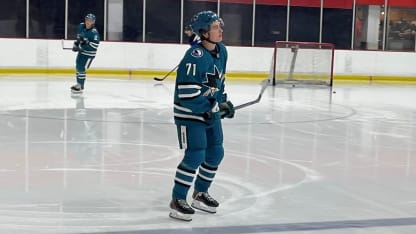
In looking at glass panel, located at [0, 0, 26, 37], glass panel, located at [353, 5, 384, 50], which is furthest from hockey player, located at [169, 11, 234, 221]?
glass panel, located at [353, 5, 384, 50]

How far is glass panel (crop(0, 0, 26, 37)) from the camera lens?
Result: 52.1ft

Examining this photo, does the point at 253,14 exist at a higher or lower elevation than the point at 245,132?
higher

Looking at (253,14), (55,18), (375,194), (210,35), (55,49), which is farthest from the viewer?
(253,14)

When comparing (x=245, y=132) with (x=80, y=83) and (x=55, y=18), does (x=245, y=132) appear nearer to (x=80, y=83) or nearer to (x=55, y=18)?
(x=80, y=83)

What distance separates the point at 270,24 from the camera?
17.7m

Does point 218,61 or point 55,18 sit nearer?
point 218,61

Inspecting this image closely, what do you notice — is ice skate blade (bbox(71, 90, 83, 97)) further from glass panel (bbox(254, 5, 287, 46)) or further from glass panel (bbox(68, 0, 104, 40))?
glass panel (bbox(254, 5, 287, 46))

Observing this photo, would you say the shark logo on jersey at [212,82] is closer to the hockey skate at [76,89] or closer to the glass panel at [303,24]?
the hockey skate at [76,89]

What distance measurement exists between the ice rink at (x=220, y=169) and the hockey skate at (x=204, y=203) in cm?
5

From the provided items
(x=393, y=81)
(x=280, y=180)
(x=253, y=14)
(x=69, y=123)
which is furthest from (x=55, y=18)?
(x=280, y=180)

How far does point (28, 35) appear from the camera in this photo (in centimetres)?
1598

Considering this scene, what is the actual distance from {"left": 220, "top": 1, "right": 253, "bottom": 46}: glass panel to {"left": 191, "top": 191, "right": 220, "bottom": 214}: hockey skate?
1395cm

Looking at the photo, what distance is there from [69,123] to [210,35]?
4072 mm

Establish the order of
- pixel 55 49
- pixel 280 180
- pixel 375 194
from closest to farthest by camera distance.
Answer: pixel 375 194 → pixel 280 180 → pixel 55 49
